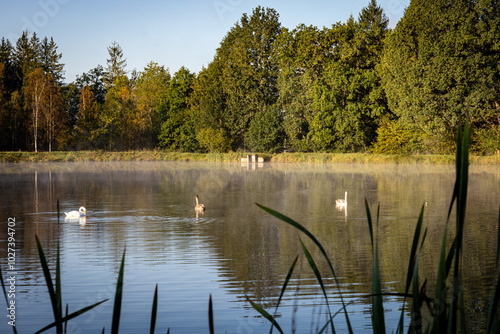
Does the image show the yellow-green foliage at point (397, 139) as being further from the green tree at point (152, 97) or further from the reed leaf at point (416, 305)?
the reed leaf at point (416, 305)

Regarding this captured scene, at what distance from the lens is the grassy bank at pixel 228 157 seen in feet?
149

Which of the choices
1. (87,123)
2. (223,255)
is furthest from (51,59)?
(223,255)

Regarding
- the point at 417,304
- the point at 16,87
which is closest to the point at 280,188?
the point at 417,304

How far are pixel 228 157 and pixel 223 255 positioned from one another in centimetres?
4994

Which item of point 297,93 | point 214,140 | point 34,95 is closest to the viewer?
point 297,93

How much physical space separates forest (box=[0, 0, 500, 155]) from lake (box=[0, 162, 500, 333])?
60.0 feet

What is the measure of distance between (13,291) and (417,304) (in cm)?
771

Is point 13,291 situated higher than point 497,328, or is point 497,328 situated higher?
point 497,328

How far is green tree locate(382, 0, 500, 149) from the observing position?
3903 centimetres

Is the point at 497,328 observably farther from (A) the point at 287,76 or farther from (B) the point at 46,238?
(A) the point at 287,76

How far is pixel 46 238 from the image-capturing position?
1341 cm

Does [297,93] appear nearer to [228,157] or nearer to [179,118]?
[228,157]

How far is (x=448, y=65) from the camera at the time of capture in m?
39.8

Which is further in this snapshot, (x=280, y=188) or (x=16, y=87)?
(x=16, y=87)
